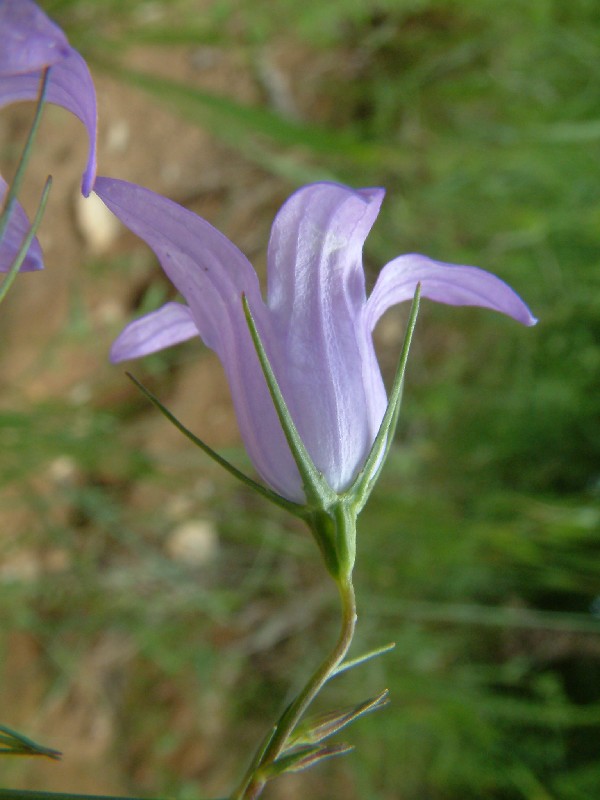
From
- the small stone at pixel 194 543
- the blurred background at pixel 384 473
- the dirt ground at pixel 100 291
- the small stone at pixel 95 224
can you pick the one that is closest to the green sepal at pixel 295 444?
the dirt ground at pixel 100 291

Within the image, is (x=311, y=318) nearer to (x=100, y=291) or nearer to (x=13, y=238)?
(x=13, y=238)

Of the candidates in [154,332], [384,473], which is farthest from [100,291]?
[154,332]

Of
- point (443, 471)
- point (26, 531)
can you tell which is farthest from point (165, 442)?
point (443, 471)

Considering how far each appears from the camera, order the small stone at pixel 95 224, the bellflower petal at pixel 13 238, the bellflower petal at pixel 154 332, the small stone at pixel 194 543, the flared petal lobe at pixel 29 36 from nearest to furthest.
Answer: the flared petal lobe at pixel 29 36, the bellflower petal at pixel 13 238, the bellflower petal at pixel 154 332, the small stone at pixel 95 224, the small stone at pixel 194 543

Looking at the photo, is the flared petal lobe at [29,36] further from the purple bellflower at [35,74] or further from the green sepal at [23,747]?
the green sepal at [23,747]

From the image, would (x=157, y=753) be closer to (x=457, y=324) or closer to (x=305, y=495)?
(x=457, y=324)

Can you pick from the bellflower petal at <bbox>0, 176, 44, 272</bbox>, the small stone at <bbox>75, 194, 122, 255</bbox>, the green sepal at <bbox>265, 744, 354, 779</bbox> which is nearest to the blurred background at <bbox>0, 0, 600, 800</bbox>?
the small stone at <bbox>75, 194, 122, 255</bbox>

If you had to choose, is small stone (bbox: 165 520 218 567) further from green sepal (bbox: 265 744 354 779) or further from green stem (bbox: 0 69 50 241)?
green stem (bbox: 0 69 50 241)

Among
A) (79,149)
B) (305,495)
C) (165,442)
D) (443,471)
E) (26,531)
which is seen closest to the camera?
(305,495)
